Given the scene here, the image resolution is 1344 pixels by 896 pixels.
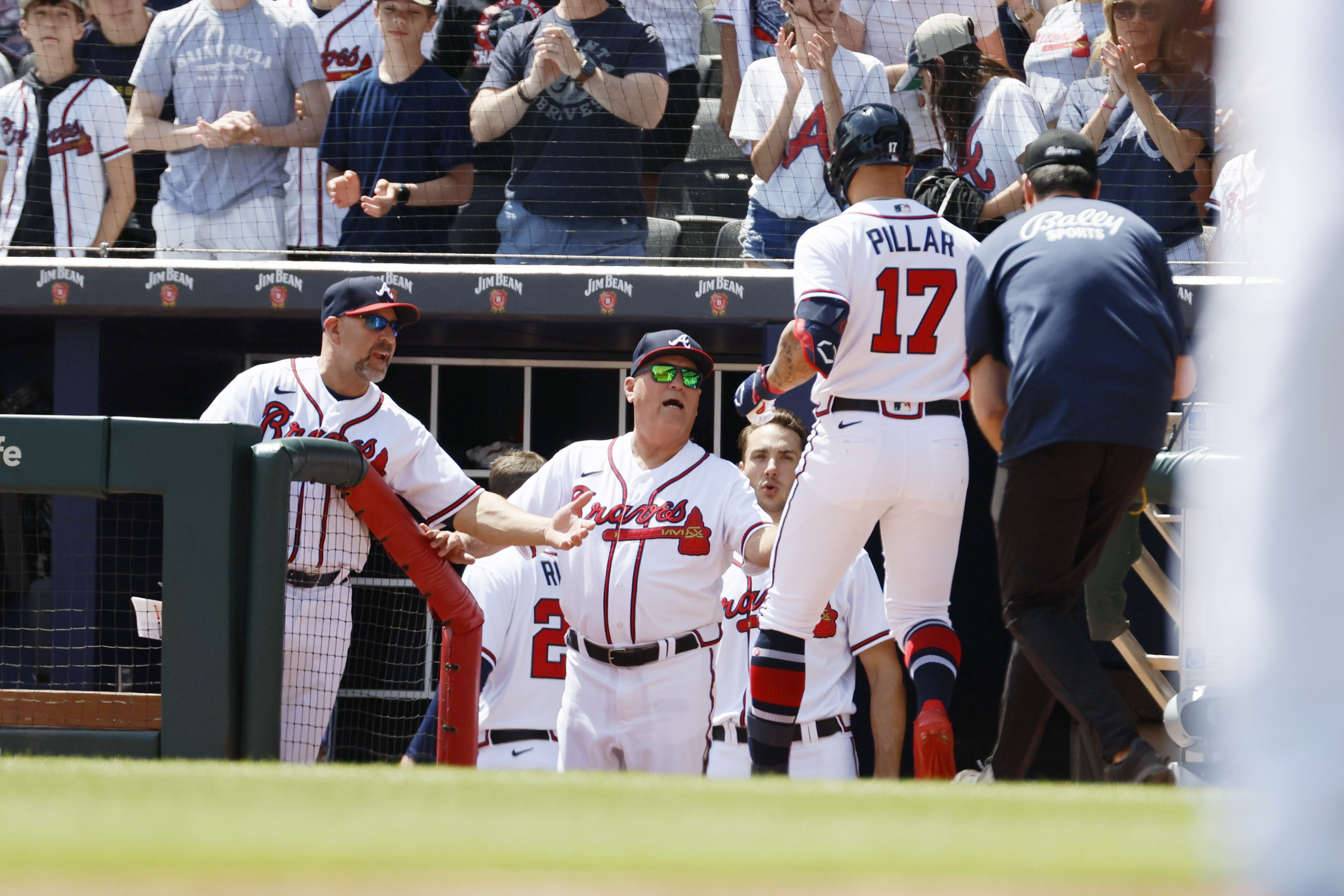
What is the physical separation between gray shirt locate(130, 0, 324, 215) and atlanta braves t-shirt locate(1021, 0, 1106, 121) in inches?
136

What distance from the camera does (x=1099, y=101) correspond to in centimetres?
596

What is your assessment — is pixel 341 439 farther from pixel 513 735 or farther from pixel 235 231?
pixel 235 231

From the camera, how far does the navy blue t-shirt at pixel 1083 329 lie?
2.88m

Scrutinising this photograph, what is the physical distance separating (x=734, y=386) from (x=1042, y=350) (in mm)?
4313

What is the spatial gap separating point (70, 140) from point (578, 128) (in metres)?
2.63

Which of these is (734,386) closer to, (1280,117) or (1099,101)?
(1099,101)

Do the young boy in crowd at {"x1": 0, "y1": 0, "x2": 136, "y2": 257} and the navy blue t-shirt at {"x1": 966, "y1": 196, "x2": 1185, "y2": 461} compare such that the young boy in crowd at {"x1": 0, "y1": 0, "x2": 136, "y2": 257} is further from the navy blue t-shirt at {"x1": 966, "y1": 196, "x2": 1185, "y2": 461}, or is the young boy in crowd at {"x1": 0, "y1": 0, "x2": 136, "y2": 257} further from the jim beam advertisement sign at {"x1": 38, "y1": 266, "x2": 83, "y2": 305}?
the navy blue t-shirt at {"x1": 966, "y1": 196, "x2": 1185, "y2": 461}

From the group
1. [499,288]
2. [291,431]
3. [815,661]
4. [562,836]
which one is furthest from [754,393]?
[499,288]

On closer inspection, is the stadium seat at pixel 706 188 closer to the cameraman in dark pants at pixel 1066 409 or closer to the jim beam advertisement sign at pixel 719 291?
the jim beam advertisement sign at pixel 719 291

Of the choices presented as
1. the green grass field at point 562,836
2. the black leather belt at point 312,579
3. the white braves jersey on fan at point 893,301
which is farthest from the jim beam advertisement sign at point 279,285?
the green grass field at point 562,836

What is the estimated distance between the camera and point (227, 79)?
6512mm

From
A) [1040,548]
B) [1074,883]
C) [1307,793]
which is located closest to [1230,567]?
[1307,793]

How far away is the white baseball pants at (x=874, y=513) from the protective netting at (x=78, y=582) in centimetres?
242

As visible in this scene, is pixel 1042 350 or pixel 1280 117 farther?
pixel 1042 350
